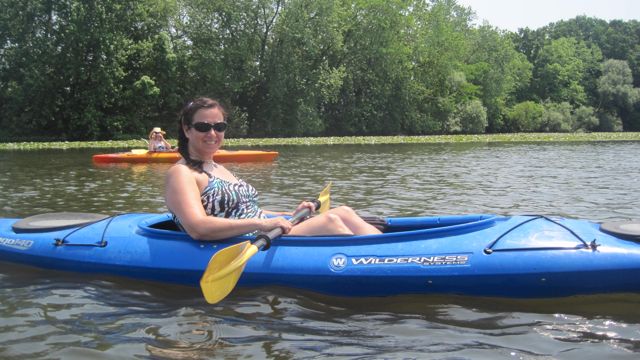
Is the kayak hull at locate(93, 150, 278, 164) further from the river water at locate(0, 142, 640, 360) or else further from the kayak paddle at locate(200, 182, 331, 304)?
the kayak paddle at locate(200, 182, 331, 304)

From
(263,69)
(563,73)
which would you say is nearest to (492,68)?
(563,73)

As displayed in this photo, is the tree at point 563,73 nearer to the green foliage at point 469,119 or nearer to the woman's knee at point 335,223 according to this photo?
the green foliage at point 469,119

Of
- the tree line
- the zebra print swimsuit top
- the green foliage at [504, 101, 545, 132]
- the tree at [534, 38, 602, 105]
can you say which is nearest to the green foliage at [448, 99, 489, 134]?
the tree line

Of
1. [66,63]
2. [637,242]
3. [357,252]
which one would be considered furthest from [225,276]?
[66,63]

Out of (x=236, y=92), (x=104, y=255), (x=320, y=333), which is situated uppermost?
(x=236, y=92)

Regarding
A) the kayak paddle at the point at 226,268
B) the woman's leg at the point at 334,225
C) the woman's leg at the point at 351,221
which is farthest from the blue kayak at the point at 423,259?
the kayak paddle at the point at 226,268

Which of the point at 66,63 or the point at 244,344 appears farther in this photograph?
the point at 66,63

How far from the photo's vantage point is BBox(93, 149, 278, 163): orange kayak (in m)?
14.7

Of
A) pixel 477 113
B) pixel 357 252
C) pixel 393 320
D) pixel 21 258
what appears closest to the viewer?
pixel 393 320

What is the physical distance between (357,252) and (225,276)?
0.97m

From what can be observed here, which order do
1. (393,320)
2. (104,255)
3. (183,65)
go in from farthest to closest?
1. (183,65)
2. (104,255)
3. (393,320)

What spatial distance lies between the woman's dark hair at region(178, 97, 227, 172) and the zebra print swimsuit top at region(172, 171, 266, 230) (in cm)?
12

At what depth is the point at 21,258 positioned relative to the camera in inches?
203

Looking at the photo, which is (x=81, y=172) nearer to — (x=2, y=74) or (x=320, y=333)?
(x=320, y=333)
